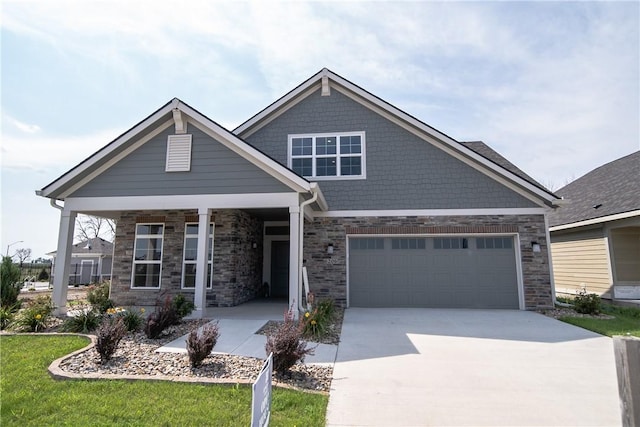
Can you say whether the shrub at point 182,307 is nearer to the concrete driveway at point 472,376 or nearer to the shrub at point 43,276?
the concrete driveway at point 472,376

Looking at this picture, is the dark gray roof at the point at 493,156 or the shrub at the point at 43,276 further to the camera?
the shrub at the point at 43,276

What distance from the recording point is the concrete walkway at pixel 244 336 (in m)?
5.66

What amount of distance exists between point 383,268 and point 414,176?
3.23 m

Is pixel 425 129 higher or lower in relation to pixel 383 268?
higher

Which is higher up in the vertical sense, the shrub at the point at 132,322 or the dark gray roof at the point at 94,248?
the dark gray roof at the point at 94,248

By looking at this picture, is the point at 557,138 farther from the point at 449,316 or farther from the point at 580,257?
the point at 449,316

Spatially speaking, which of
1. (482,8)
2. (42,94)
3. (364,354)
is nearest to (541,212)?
(482,8)

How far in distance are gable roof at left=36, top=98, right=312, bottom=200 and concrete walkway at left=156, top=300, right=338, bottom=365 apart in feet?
11.3

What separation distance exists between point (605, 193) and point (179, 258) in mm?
16440

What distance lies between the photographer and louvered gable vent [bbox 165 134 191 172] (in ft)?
29.0

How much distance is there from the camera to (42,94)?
Answer: 752 cm

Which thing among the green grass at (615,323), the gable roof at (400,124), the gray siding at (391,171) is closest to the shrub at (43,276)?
the gable roof at (400,124)

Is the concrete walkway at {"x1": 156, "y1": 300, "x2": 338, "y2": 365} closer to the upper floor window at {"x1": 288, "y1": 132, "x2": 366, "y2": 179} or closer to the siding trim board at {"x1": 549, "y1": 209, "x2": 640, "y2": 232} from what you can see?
the upper floor window at {"x1": 288, "y1": 132, "x2": 366, "y2": 179}

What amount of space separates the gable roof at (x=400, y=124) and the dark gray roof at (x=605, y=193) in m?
2.77
